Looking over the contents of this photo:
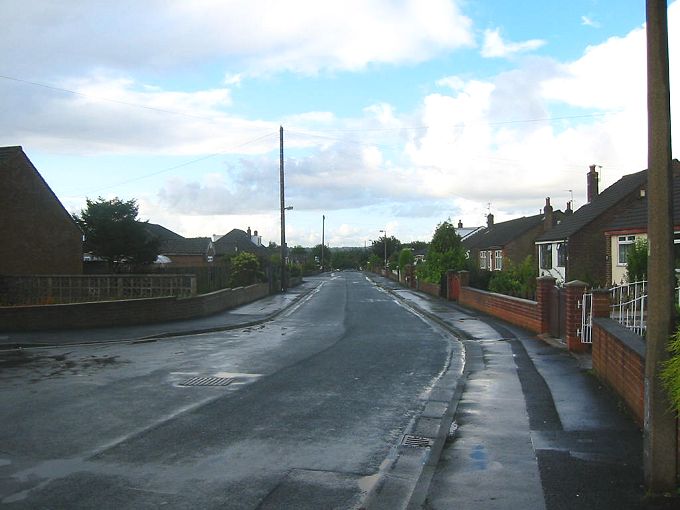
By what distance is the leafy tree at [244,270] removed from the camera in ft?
129

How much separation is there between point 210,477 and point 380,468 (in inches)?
62.7

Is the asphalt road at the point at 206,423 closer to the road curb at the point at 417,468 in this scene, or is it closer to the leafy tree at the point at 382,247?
the road curb at the point at 417,468

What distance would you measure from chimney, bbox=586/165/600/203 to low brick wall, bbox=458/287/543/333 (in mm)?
19585

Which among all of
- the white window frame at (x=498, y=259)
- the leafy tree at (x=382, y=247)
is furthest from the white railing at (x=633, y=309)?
the leafy tree at (x=382, y=247)

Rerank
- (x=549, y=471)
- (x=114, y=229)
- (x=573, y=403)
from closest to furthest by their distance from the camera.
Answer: (x=549, y=471) < (x=573, y=403) < (x=114, y=229)

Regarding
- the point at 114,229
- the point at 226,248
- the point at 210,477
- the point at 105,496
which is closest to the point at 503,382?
the point at 210,477

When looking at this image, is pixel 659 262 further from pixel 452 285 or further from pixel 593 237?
pixel 593 237

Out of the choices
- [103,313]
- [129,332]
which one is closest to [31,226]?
[103,313]

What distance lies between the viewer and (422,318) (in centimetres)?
2483

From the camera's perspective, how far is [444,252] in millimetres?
38469

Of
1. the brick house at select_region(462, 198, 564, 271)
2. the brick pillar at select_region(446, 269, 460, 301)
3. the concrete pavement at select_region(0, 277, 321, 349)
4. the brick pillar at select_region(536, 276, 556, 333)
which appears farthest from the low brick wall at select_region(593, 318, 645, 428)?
the brick house at select_region(462, 198, 564, 271)

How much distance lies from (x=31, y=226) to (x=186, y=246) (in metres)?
45.4

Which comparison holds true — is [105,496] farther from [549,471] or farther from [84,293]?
[84,293]

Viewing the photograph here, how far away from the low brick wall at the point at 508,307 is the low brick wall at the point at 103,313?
1088 centimetres
